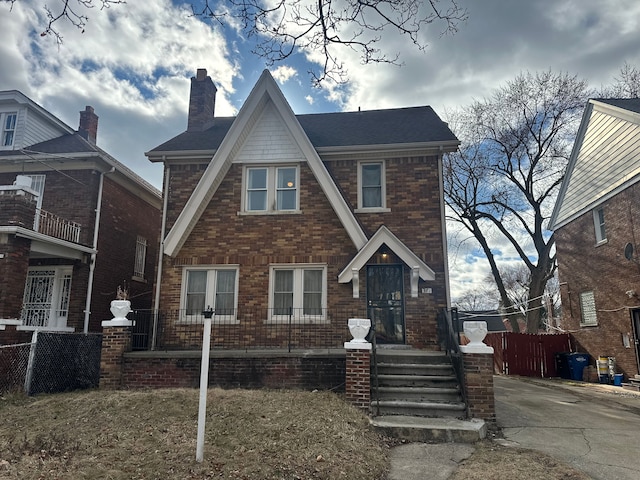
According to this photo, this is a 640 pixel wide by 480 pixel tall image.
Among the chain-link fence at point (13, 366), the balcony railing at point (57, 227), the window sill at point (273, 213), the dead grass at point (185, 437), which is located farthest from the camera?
the balcony railing at point (57, 227)

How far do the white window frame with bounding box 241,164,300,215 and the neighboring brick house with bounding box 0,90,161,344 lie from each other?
16.6ft

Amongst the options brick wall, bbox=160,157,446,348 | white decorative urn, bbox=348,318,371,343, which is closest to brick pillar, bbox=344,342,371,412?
white decorative urn, bbox=348,318,371,343

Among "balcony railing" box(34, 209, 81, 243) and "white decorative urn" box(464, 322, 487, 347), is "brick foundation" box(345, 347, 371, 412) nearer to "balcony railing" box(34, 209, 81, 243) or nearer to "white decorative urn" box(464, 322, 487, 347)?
"white decorative urn" box(464, 322, 487, 347)

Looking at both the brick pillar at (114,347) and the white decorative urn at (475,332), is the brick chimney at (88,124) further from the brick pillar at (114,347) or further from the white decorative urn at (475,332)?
the white decorative urn at (475,332)

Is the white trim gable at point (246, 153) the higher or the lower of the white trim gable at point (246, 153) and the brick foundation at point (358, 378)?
the higher

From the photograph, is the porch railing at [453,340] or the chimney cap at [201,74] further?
the chimney cap at [201,74]

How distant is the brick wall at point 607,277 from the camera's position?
14320 millimetres

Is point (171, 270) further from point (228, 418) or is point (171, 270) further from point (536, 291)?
point (536, 291)

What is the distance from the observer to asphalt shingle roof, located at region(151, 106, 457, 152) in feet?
40.3

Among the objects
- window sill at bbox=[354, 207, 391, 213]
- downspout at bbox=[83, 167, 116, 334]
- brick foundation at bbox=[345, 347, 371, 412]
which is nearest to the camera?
brick foundation at bbox=[345, 347, 371, 412]

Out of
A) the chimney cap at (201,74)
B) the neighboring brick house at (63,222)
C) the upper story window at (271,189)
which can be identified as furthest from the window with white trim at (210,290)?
the chimney cap at (201,74)

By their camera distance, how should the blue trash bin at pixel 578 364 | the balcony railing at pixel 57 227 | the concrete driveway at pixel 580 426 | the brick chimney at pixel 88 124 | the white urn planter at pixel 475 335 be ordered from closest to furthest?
the concrete driveway at pixel 580 426, the white urn planter at pixel 475 335, the balcony railing at pixel 57 227, the blue trash bin at pixel 578 364, the brick chimney at pixel 88 124

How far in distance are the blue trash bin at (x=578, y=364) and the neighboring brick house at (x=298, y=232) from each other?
Result: 9284 millimetres

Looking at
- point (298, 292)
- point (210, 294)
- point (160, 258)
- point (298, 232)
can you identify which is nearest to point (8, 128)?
point (160, 258)
